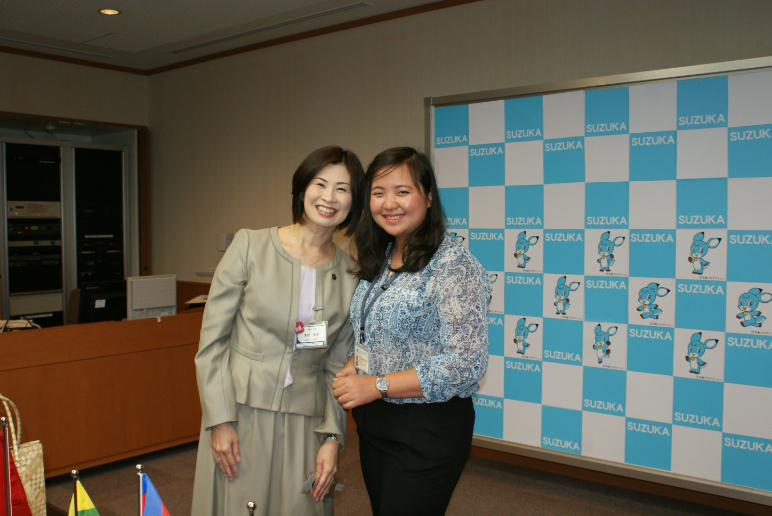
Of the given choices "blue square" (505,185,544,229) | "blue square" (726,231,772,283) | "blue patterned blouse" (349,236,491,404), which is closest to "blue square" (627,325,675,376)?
"blue square" (726,231,772,283)

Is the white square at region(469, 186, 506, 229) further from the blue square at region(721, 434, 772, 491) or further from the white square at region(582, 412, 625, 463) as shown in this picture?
the blue square at region(721, 434, 772, 491)

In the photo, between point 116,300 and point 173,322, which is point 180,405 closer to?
point 173,322

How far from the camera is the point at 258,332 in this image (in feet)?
5.62

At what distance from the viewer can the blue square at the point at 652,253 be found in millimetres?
2945

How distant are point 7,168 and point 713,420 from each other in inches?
246

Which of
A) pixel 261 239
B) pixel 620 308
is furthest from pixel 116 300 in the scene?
pixel 620 308

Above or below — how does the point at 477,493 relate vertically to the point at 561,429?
below

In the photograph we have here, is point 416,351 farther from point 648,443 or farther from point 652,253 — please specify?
point 648,443

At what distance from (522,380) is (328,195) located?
2.17 meters

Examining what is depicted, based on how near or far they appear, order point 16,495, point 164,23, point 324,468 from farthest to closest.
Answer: point 164,23, point 324,468, point 16,495

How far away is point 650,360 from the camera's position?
3.00 metres

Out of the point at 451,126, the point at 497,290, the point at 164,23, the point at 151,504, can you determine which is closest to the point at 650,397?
the point at 497,290

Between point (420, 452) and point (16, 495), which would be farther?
point (420, 452)

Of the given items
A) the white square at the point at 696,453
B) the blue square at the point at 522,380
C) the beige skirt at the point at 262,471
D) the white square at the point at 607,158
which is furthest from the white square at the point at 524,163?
the beige skirt at the point at 262,471
